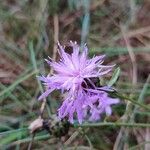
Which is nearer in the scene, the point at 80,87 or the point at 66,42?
the point at 80,87

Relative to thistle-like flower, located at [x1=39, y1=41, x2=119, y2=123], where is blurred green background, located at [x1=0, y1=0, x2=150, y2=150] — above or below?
above

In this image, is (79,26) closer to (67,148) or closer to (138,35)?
(138,35)

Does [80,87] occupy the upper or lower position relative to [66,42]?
lower

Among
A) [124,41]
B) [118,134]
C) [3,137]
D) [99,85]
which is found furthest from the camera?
[124,41]

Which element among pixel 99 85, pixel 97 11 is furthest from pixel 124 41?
pixel 99 85

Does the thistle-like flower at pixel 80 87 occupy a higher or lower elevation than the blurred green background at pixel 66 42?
lower

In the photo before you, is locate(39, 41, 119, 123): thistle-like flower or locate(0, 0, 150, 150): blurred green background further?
locate(0, 0, 150, 150): blurred green background

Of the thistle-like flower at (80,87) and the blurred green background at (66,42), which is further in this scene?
the blurred green background at (66,42)

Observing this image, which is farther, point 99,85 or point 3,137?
point 3,137
